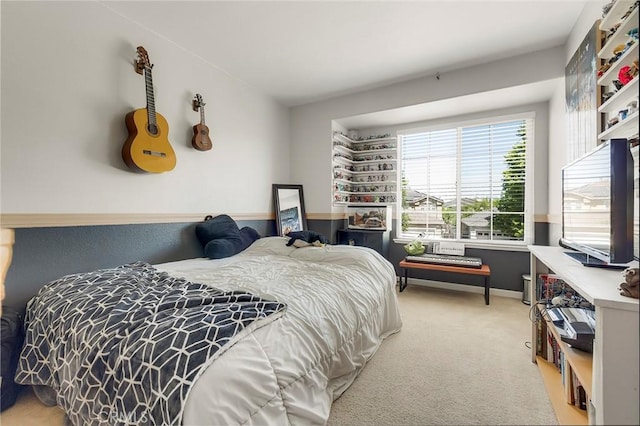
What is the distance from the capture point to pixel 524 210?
3.25m

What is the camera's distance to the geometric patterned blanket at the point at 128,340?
2.76 ft

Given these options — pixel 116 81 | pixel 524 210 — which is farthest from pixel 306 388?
pixel 524 210

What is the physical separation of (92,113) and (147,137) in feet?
1.14

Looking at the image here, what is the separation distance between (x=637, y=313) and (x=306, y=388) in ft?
3.57

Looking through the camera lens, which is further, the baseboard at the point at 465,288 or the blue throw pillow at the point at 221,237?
the baseboard at the point at 465,288

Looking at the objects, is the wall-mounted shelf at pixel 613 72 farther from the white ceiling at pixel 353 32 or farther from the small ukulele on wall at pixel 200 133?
the small ukulele on wall at pixel 200 133

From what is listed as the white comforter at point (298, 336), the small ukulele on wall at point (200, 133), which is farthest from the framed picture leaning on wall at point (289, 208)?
the small ukulele on wall at point (200, 133)

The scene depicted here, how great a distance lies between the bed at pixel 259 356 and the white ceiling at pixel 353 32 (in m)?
1.95

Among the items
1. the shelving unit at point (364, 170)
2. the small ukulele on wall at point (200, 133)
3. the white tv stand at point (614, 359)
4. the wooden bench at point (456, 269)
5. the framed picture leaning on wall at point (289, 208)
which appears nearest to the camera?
the white tv stand at point (614, 359)

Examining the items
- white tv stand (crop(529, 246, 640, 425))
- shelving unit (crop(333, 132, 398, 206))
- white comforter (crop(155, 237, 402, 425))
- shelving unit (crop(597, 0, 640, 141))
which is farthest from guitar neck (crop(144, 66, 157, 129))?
shelving unit (crop(597, 0, 640, 141))

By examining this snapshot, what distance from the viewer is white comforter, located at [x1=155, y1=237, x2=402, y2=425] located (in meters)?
A: 0.85

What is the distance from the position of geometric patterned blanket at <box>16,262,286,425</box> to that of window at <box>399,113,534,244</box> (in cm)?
313

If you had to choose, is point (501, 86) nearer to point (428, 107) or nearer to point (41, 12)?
point (428, 107)

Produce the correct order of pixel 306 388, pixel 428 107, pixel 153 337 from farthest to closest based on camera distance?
pixel 428 107 < pixel 306 388 < pixel 153 337
